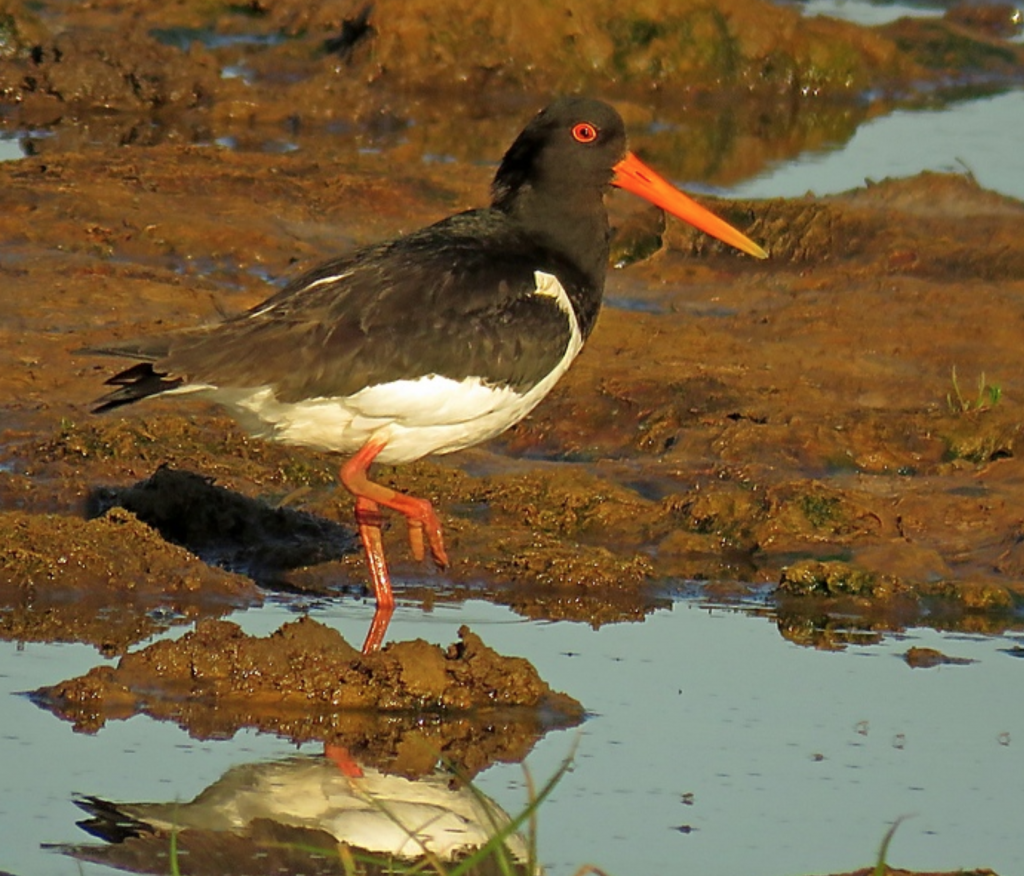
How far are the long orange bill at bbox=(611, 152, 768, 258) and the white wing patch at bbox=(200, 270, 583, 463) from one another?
91 centimetres

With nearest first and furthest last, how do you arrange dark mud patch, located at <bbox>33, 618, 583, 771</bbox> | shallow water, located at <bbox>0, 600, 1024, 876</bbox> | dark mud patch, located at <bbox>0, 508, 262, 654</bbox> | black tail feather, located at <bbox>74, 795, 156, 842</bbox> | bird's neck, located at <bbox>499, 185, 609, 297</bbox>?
1. black tail feather, located at <bbox>74, 795, 156, 842</bbox>
2. shallow water, located at <bbox>0, 600, 1024, 876</bbox>
3. dark mud patch, located at <bbox>33, 618, 583, 771</bbox>
4. dark mud patch, located at <bbox>0, 508, 262, 654</bbox>
5. bird's neck, located at <bbox>499, 185, 609, 297</bbox>

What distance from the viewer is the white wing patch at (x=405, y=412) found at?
22.8 ft

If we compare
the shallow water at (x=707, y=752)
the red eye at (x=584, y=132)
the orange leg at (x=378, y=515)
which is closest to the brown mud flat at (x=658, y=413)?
the shallow water at (x=707, y=752)

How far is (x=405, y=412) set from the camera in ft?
23.0

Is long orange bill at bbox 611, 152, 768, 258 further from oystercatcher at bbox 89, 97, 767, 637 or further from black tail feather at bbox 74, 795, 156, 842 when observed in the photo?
black tail feather at bbox 74, 795, 156, 842

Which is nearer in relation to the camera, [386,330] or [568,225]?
[386,330]

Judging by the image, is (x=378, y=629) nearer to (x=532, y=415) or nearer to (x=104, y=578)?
(x=104, y=578)

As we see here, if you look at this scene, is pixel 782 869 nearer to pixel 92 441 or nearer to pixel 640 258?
pixel 92 441

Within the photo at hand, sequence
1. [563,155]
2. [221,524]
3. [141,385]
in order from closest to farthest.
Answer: [141,385]
[563,155]
[221,524]

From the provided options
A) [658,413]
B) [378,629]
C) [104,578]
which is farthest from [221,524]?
[658,413]

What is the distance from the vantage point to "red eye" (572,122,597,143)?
7.88 m

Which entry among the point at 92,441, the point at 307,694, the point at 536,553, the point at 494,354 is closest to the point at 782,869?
the point at 307,694

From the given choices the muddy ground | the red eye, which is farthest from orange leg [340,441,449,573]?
the red eye

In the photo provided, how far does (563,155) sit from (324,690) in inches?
95.7
